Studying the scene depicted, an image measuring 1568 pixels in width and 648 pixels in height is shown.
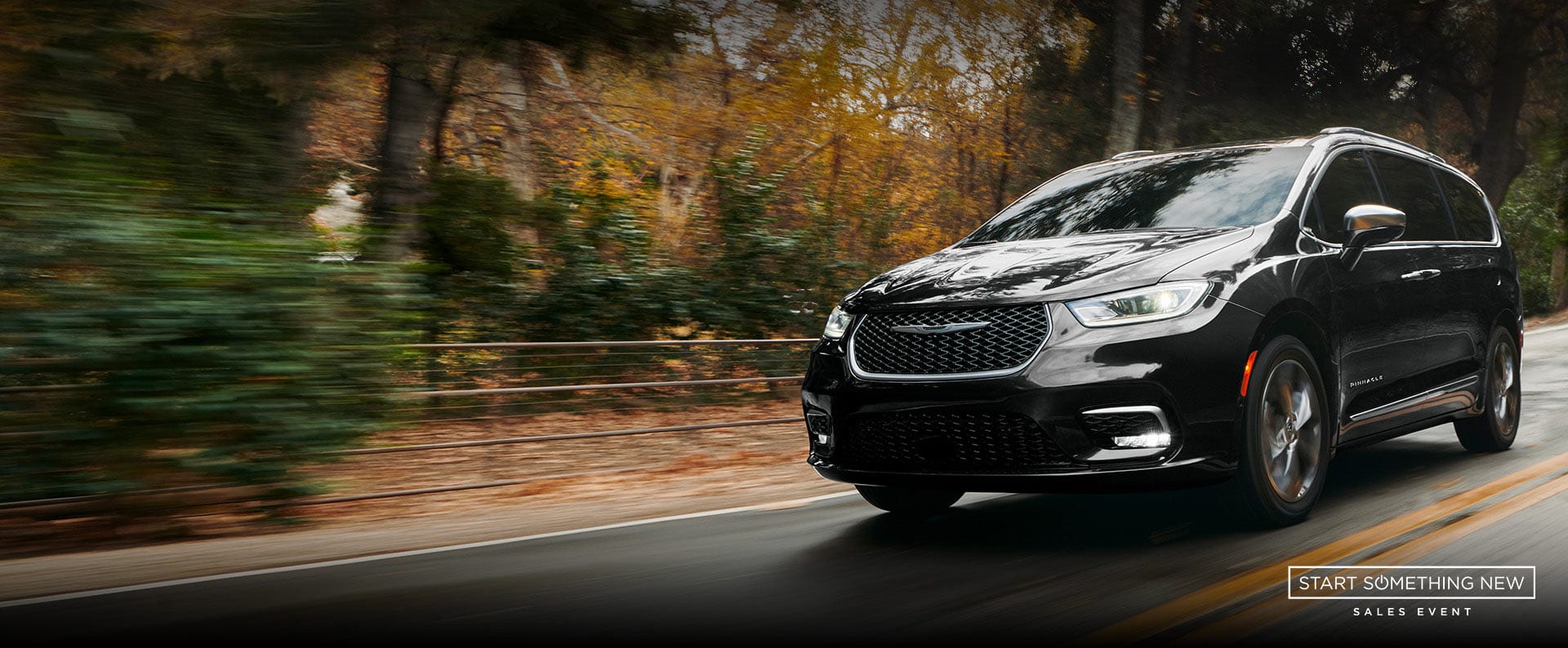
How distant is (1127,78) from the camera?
18688mm

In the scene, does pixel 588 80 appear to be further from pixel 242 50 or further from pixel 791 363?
pixel 242 50

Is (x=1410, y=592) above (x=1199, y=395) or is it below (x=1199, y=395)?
below

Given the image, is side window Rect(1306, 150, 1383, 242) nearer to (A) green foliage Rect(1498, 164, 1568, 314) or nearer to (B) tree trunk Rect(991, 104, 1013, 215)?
(B) tree trunk Rect(991, 104, 1013, 215)

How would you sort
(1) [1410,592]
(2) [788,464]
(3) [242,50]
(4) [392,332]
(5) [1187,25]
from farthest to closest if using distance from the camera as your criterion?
1. (5) [1187,25]
2. (2) [788,464]
3. (3) [242,50]
4. (4) [392,332]
5. (1) [1410,592]

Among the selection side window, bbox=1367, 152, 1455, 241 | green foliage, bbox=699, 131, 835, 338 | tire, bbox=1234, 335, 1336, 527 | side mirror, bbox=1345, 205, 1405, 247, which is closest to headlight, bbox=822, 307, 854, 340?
Answer: tire, bbox=1234, 335, 1336, 527

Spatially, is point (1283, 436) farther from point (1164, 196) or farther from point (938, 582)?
point (938, 582)

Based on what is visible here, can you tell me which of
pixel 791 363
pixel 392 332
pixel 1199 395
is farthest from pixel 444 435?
pixel 1199 395

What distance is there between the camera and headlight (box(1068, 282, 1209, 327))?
17.1ft

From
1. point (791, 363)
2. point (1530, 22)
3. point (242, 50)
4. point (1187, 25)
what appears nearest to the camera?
point (242, 50)

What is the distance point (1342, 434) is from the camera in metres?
6.20

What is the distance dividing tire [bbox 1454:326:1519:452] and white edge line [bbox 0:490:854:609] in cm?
384

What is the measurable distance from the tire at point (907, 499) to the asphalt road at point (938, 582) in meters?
0.10

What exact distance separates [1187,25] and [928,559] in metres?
16.9

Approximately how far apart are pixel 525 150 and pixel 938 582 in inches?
417
